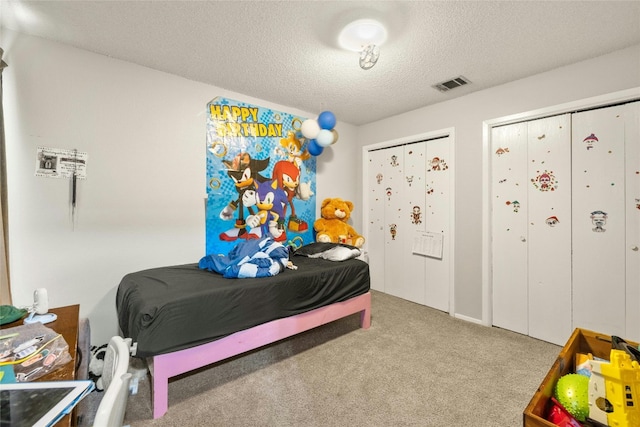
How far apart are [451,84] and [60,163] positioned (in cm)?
335

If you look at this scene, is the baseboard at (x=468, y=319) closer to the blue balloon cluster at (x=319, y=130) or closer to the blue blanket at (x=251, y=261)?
the blue blanket at (x=251, y=261)

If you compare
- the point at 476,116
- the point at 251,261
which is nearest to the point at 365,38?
the point at 476,116

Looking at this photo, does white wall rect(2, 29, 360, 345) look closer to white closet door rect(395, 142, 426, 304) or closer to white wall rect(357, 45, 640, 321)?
white closet door rect(395, 142, 426, 304)

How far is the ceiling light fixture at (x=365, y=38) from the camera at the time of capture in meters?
1.73

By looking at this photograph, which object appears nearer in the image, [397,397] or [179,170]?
[397,397]

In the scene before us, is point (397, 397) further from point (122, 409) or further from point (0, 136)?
point (0, 136)

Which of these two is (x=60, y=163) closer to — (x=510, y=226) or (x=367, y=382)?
(x=367, y=382)

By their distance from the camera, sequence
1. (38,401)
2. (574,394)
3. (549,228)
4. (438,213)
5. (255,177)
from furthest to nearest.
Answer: (438,213) < (255,177) < (549,228) < (574,394) < (38,401)

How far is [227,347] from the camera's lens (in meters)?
1.74

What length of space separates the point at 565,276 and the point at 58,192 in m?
4.09

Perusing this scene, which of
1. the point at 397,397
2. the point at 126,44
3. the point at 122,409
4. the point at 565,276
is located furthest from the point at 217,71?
the point at 565,276

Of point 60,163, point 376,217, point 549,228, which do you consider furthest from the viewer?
point 376,217

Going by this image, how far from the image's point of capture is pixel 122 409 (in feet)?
2.36

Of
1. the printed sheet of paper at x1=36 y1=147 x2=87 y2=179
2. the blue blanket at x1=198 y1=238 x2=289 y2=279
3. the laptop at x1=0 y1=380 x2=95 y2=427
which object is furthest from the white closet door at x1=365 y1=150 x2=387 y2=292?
the laptop at x1=0 y1=380 x2=95 y2=427
